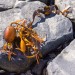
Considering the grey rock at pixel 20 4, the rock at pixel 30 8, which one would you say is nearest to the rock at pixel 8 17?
the rock at pixel 30 8

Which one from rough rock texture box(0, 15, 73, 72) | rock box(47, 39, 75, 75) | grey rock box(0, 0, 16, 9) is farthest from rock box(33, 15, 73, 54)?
grey rock box(0, 0, 16, 9)

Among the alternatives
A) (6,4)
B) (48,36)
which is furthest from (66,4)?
(6,4)

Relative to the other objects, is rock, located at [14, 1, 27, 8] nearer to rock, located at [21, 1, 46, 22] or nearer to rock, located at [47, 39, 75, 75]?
rock, located at [21, 1, 46, 22]

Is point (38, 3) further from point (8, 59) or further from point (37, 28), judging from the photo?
point (8, 59)

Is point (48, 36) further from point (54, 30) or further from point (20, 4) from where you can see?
point (20, 4)

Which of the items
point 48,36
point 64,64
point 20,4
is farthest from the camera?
point 20,4

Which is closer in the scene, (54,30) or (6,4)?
(54,30)

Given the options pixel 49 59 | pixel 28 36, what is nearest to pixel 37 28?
pixel 28 36

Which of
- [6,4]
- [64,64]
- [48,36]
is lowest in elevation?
[64,64]
